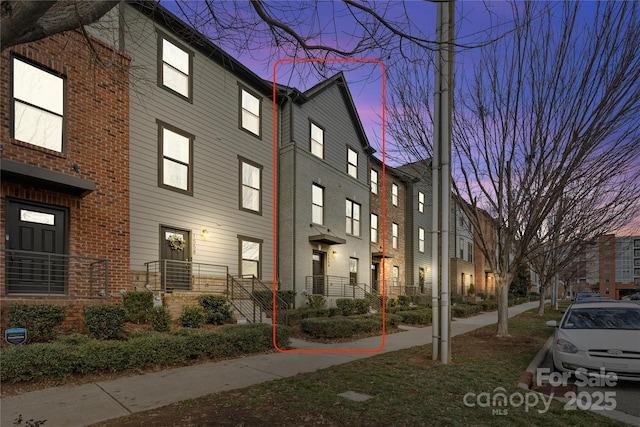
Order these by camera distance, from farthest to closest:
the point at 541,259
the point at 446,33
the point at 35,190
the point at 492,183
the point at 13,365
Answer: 1. the point at 541,259
2. the point at 492,183
3. the point at 35,190
4. the point at 446,33
5. the point at 13,365

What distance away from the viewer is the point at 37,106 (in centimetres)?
909

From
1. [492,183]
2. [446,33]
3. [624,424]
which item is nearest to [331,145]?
[492,183]

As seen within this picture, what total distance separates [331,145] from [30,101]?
13133 mm

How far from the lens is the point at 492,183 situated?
11.4 m

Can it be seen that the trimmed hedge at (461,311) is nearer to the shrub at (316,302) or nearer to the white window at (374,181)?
the shrub at (316,302)

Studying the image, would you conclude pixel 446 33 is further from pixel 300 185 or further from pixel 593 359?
pixel 300 185

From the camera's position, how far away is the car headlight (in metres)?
6.93

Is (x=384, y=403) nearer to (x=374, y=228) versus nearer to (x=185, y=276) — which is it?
(x=185, y=276)

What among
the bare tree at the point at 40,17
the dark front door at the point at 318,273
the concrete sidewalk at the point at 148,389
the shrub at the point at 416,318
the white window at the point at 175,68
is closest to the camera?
the bare tree at the point at 40,17

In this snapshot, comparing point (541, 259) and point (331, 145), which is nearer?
point (331, 145)

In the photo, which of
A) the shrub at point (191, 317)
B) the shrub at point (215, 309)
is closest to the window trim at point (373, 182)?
the shrub at point (215, 309)

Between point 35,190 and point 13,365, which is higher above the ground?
point 35,190

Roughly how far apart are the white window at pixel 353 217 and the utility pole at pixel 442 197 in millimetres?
12651

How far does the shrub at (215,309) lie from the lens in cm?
1124
